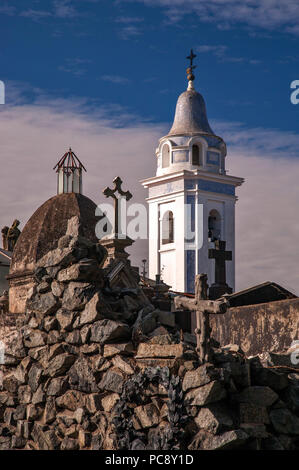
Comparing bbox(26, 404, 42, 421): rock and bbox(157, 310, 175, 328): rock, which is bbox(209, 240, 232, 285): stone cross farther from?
bbox(26, 404, 42, 421): rock

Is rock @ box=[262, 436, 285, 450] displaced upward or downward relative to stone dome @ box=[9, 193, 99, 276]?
downward

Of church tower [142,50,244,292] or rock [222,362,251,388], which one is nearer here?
rock [222,362,251,388]

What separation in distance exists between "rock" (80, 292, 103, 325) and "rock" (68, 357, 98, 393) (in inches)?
13.9

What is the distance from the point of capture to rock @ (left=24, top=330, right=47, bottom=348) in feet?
24.2

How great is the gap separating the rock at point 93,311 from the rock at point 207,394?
1310 millimetres

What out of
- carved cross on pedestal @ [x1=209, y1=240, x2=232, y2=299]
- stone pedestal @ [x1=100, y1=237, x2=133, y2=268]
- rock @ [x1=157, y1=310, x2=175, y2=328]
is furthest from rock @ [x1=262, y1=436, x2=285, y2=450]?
carved cross on pedestal @ [x1=209, y1=240, x2=232, y2=299]

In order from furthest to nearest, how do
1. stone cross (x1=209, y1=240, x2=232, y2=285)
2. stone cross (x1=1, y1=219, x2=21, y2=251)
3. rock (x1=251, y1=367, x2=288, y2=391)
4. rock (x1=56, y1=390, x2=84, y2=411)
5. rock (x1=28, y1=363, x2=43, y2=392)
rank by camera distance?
stone cross (x1=1, y1=219, x2=21, y2=251) < stone cross (x1=209, y1=240, x2=232, y2=285) < rock (x1=28, y1=363, x2=43, y2=392) < rock (x1=56, y1=390, x2=84, y2=411) < rock (x1=251, y1=367, x2=288, y2=391)

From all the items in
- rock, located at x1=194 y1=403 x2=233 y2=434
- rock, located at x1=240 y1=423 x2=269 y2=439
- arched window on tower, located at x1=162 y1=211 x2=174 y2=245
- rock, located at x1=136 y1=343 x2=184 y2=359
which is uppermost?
arched window on tower, located at x1=162 y1=211 x2=174 y2=245

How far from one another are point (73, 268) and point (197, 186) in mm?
33716

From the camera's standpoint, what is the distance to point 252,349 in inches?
368

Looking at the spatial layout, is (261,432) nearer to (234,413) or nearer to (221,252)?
(234,413)

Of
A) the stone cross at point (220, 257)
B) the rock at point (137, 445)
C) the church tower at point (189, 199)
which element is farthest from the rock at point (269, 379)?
the church tower at point (189, 199)

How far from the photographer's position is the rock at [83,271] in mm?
7176

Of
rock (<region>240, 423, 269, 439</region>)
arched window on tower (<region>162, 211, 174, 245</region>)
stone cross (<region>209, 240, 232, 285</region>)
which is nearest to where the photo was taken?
rock (<region>240, 423, 269, 439</region>)
